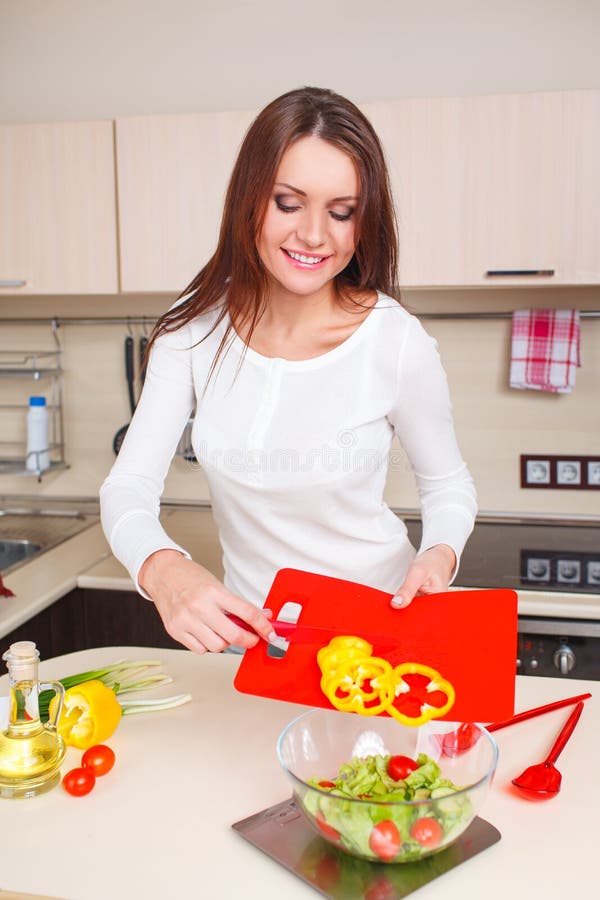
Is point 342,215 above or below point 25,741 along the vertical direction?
above

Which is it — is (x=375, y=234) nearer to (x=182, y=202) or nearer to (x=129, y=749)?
(x=129, y=749)

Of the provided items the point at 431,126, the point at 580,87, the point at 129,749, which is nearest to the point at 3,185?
the point at 431,126

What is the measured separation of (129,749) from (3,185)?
1.60 meters

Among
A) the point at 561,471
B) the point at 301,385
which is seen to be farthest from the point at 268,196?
the point at 561,471

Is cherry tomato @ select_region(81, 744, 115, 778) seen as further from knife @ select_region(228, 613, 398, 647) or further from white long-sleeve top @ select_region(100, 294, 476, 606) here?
white long-sleeve top @ select_region(100, 294, 476, 606)

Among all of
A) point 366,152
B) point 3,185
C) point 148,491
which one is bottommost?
point 148,491

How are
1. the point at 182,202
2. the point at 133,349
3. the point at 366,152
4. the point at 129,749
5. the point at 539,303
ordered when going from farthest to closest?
the point at 133,349, the point at 539,303, the point at 182,202, the point at 366,152, the point at 129,749

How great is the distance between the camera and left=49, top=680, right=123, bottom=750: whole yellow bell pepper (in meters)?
1.12

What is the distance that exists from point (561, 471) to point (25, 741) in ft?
5.81

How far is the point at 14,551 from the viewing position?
2.42m

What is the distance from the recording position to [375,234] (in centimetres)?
133

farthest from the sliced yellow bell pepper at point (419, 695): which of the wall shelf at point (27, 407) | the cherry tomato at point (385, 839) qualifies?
the wall shelf at point (27, 407)

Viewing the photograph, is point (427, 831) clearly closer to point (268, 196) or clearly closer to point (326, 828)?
point (326, 828)

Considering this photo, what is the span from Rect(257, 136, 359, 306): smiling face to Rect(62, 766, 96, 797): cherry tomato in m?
0.70
